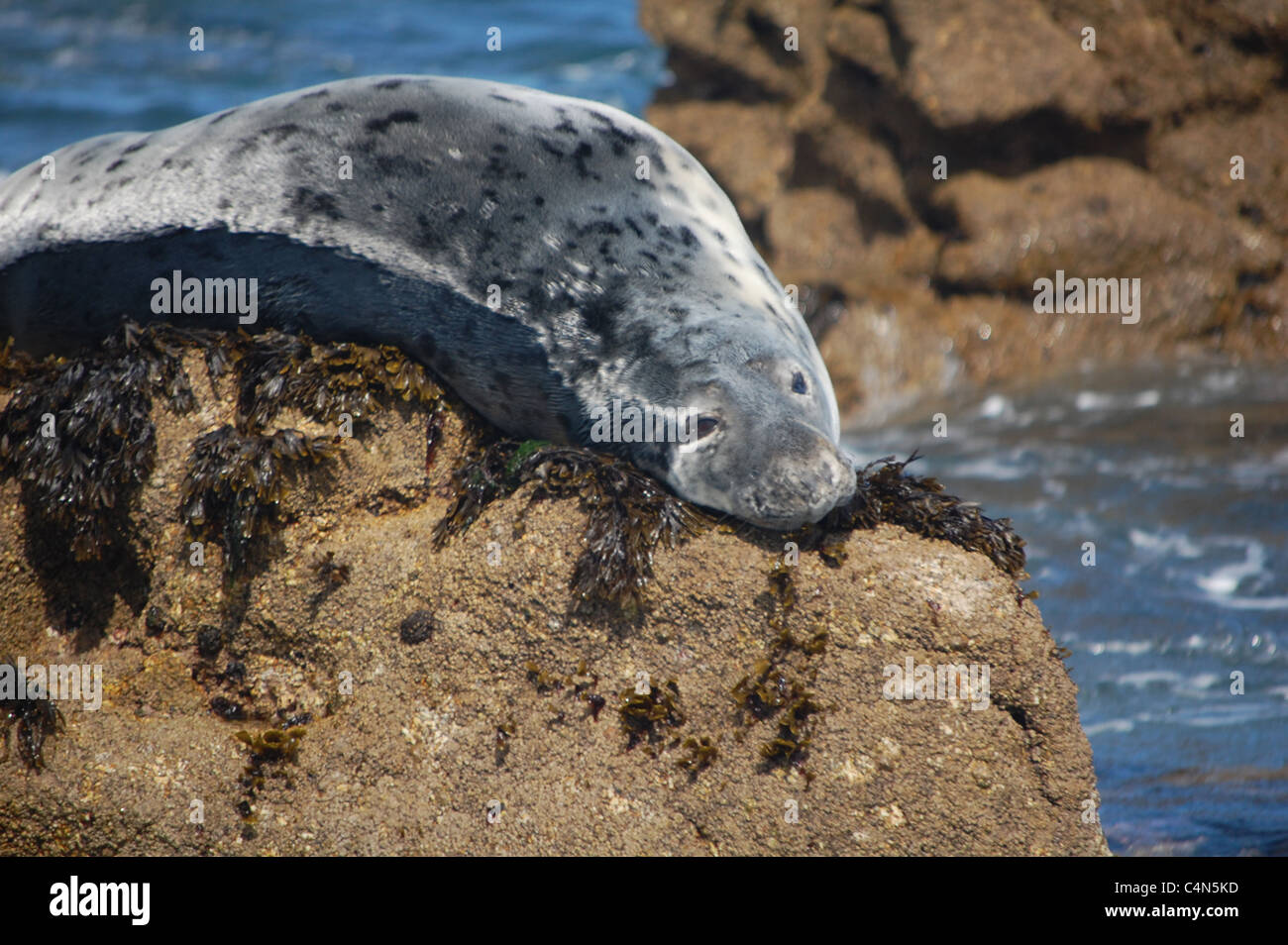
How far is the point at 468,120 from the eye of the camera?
4297mm

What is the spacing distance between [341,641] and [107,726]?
83 centimetres

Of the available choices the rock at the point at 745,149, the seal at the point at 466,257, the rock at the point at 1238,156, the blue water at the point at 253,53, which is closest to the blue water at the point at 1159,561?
the blue water at the point at 253,53

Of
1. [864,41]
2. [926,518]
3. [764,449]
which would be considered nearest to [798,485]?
[764,449]

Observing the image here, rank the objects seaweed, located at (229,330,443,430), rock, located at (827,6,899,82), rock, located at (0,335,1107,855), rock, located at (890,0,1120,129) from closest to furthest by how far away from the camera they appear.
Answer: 1. rock, located at (0,335,1107,855)
2. seaweed, located at (229,330,443,430)
3. rock, located at (890,0,1120,129)
4. rock, located at (827,6,899,82)

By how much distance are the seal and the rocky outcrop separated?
4904mm

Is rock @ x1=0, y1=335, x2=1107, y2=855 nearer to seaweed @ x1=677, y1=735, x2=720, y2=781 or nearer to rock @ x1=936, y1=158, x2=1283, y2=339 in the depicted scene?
seaweed @ x1=677, y1=735, x2=720, y2=781

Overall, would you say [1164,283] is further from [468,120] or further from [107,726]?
[107,726]

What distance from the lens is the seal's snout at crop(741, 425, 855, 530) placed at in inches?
141

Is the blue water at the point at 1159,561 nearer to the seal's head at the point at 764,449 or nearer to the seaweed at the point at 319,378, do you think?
the seal's head at the point at 764,449

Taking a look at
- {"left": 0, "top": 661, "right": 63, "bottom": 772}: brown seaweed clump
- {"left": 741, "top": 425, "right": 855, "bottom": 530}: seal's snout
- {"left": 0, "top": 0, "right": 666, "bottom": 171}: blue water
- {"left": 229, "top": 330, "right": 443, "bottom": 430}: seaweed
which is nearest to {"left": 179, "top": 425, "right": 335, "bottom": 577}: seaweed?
{"left": 229, "top": 330, "right": 443, "bottom": 430}: seaweed

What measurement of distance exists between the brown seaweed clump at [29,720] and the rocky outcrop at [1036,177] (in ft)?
21.3

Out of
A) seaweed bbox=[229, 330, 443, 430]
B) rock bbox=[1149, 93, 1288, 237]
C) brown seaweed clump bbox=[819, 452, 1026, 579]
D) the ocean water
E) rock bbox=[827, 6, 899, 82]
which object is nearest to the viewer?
brown seaweed clump bbox=[819, 452, 1026, 579]

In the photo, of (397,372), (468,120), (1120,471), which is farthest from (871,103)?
(397,372)

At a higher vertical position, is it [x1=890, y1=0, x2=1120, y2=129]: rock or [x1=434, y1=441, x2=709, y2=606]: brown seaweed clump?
[x1=890, y1=0, x2=1120, y2=129]: rock
